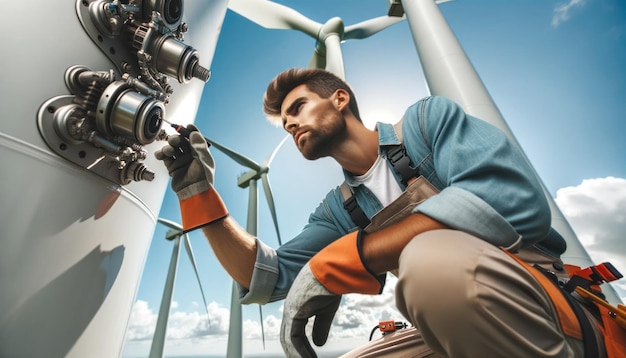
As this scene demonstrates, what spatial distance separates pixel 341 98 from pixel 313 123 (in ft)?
1.02

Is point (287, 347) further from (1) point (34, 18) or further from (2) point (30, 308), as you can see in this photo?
(1) point (34, 18)

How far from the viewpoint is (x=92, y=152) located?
100 cm

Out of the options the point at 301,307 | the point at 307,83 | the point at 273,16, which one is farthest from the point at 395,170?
the point at 273,16

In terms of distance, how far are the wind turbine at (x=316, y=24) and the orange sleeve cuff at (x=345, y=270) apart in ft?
18.2

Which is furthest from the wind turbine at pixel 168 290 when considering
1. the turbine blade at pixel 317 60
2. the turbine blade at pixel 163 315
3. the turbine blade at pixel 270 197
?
the turbine blade at pixel 317 60

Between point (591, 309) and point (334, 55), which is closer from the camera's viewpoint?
point (591, 309)

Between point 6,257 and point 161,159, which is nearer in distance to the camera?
point 6,257

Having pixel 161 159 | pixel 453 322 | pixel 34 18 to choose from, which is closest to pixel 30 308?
pixel 161 159

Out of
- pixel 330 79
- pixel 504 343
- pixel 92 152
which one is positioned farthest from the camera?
pixel 330 79

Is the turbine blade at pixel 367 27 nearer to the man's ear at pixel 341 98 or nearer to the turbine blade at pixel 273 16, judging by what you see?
the turbine blade at pixel 273 16

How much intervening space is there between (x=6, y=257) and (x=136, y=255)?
46cm

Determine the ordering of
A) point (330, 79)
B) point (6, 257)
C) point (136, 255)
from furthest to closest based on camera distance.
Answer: point (330, 79), point (136, 255), point (6, 257)

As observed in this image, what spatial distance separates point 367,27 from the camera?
7.33 meters

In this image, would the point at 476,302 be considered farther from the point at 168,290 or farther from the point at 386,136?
the point at 168,290
